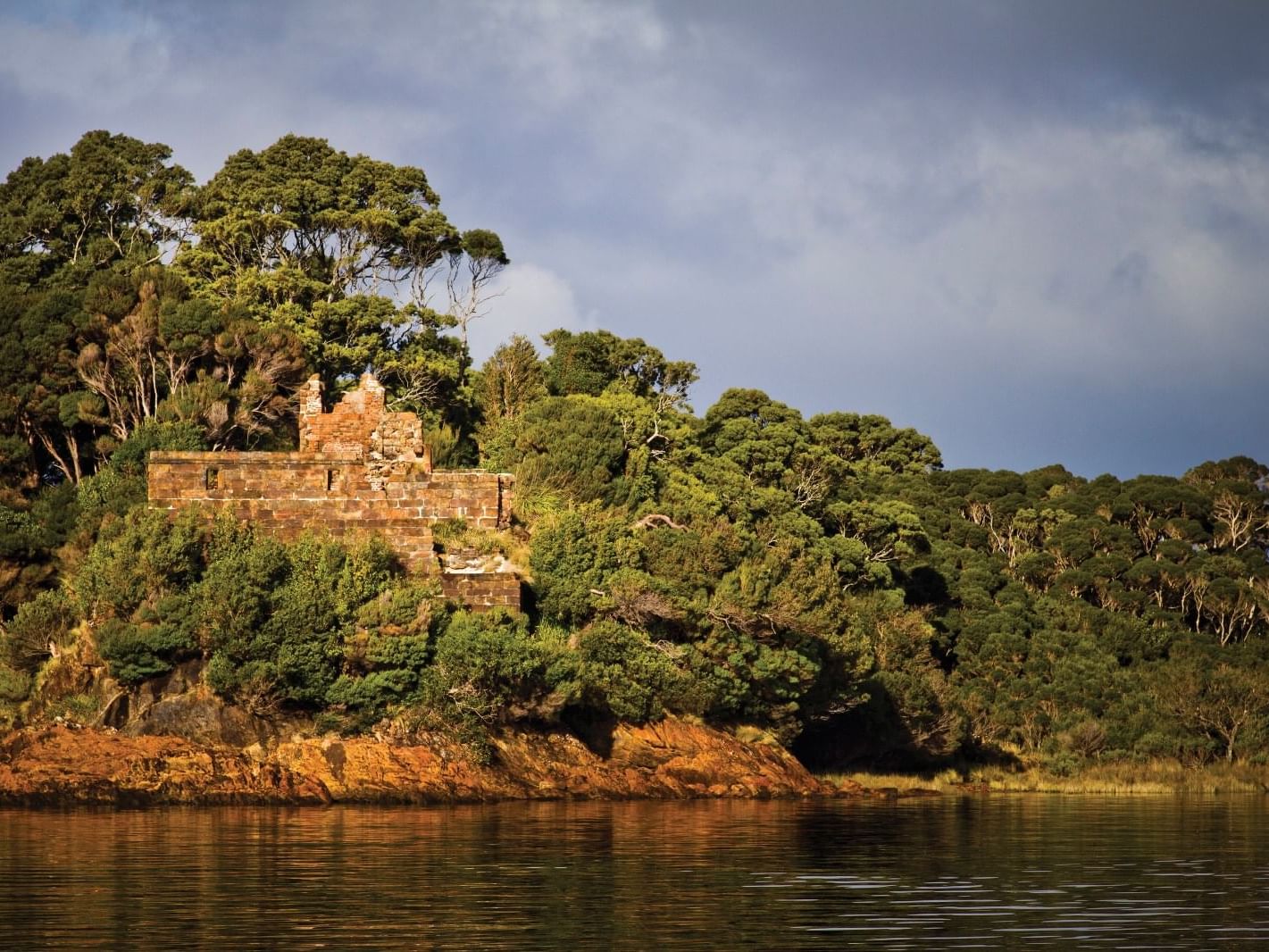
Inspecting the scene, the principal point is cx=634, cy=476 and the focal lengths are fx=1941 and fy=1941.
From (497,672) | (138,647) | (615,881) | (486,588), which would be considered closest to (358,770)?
(497,672)

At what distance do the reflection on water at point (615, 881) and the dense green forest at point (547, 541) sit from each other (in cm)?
505

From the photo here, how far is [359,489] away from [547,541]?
4.14m

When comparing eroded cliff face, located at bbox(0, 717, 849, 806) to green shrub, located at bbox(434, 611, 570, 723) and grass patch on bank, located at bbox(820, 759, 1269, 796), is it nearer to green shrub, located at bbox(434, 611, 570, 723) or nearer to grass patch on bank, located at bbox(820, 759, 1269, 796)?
green shrub, located at bbox(434, 611, 570, 723)

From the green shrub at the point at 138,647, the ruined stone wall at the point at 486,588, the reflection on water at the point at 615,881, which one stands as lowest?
the reflection on water at the point at 615,881

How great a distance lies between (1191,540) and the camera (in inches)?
2630

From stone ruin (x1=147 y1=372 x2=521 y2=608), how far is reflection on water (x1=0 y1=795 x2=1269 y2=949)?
25.0 ft

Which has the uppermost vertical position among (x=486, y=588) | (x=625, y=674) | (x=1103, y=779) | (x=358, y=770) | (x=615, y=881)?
(x=486, y=588)

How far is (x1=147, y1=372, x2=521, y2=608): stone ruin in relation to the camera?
132 feet

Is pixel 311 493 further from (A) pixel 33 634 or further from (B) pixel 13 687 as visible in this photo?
(B) pixel 13 687

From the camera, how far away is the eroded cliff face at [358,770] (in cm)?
3444

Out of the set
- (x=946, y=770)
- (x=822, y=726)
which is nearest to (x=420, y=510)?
(x=822, y=726)

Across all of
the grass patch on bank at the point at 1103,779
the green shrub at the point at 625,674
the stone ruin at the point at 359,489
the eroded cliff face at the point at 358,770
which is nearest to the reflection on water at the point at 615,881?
the eroded cliff face at the point at 358,770

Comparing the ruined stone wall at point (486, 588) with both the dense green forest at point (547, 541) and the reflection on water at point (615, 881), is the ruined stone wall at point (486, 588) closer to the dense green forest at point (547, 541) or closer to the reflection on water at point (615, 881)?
the dense green forest at point (547, 541)

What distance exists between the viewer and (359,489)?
135ft
